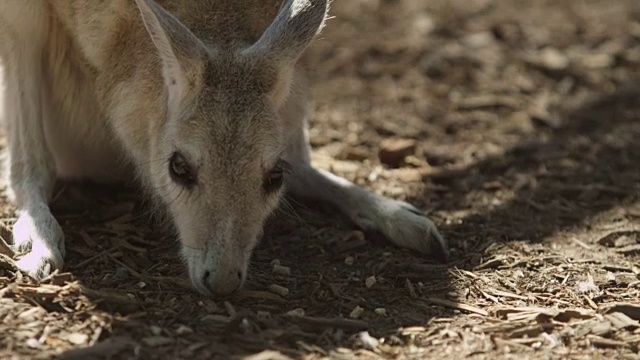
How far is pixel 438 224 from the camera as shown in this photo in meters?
5.84

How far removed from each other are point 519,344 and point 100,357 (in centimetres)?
172

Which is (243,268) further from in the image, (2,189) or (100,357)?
(2,189)

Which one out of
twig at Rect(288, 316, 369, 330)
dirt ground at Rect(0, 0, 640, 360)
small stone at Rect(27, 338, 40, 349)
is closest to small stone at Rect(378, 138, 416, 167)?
dirt ground at Rect(0, 0, 640, 360)

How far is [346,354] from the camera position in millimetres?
4113

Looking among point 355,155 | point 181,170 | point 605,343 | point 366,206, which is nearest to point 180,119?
point 181,170

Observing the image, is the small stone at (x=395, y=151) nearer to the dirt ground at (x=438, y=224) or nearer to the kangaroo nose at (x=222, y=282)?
the dirt ground at (x=438, y=224)

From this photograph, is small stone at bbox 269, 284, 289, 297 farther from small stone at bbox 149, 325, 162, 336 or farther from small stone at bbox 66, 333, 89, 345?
small stone at bbox 66, 333, 89, 345

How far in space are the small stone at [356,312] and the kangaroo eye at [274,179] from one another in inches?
25.8

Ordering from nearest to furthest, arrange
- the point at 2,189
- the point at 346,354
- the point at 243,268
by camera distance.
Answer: the point at 346,354 < the point at 243,268 < the point at 2,189

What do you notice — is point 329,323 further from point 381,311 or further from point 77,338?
point 77,338

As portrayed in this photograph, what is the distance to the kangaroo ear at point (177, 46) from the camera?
176 inches

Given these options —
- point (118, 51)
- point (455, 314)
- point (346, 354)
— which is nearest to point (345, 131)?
point (118, 51)

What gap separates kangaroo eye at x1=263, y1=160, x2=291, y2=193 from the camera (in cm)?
457

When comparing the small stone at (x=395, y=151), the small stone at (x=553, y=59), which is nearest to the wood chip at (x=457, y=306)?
the small stone at (x=395, y=151)
